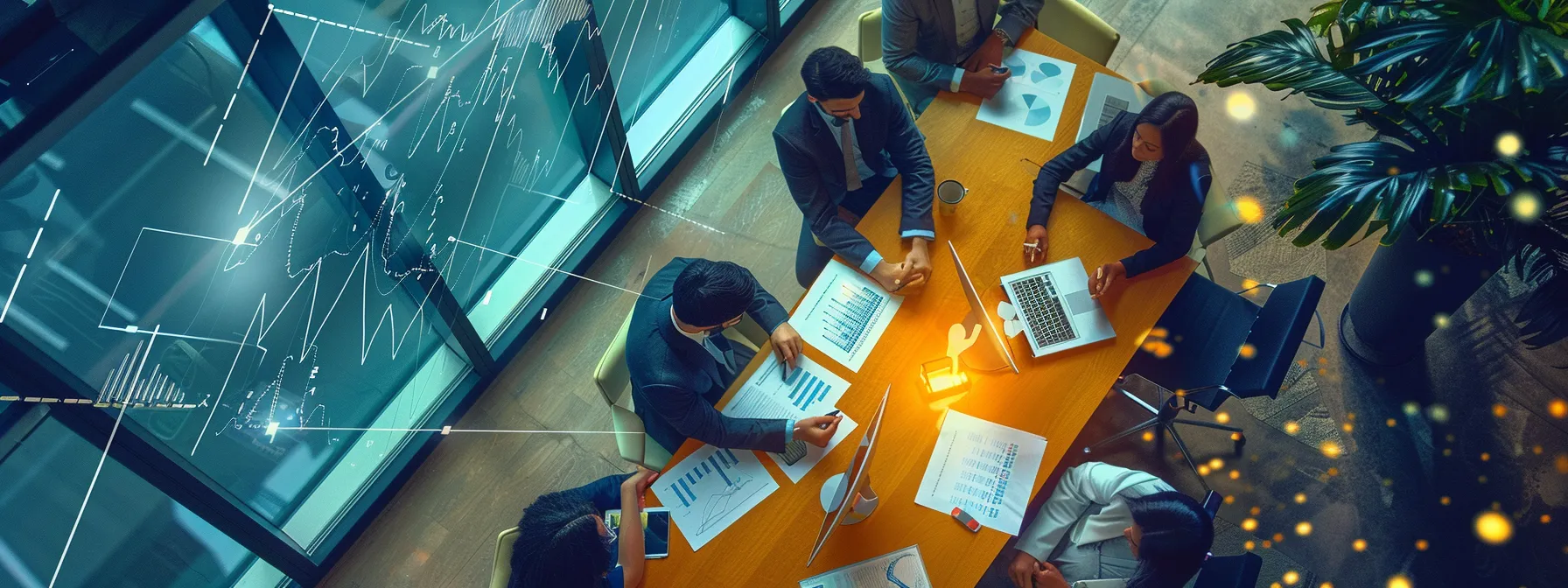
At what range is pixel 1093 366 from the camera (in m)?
3.03

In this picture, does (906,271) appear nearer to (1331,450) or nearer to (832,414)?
(832,414)

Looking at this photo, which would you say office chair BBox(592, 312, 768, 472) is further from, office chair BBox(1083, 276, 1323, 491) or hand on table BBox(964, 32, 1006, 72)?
office chair BBox(1083, 276, 1323, 491)

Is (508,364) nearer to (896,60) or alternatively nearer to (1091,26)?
(896,60)

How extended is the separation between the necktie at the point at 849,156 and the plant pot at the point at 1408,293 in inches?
79.7

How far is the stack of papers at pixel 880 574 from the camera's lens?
2.74m

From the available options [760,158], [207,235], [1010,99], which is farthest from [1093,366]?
[207,235]

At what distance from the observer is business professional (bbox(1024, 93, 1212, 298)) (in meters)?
2.98

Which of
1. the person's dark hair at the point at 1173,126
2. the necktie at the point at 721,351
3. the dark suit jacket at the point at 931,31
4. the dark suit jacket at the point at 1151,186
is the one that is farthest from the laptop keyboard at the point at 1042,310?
the necktie at the point at 721,351

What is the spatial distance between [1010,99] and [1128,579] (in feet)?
5.84

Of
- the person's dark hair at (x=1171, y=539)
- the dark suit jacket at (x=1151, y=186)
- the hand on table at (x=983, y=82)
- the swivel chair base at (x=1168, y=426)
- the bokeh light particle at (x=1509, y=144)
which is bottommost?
the swivel chair base at (x=1168, y=426)

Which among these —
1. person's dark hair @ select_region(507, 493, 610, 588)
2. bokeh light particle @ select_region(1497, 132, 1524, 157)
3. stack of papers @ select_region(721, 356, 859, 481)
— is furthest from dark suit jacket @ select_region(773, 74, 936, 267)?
bokeh light particle @ select_region(1497, 132, 1524, 157)

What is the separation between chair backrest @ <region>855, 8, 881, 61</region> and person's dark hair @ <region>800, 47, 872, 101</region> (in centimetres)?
Result: 76

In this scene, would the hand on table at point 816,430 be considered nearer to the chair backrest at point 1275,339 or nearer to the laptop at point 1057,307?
the laptop at point 1057,307

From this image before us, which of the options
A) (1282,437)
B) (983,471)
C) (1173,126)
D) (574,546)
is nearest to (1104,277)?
(1173,126)
